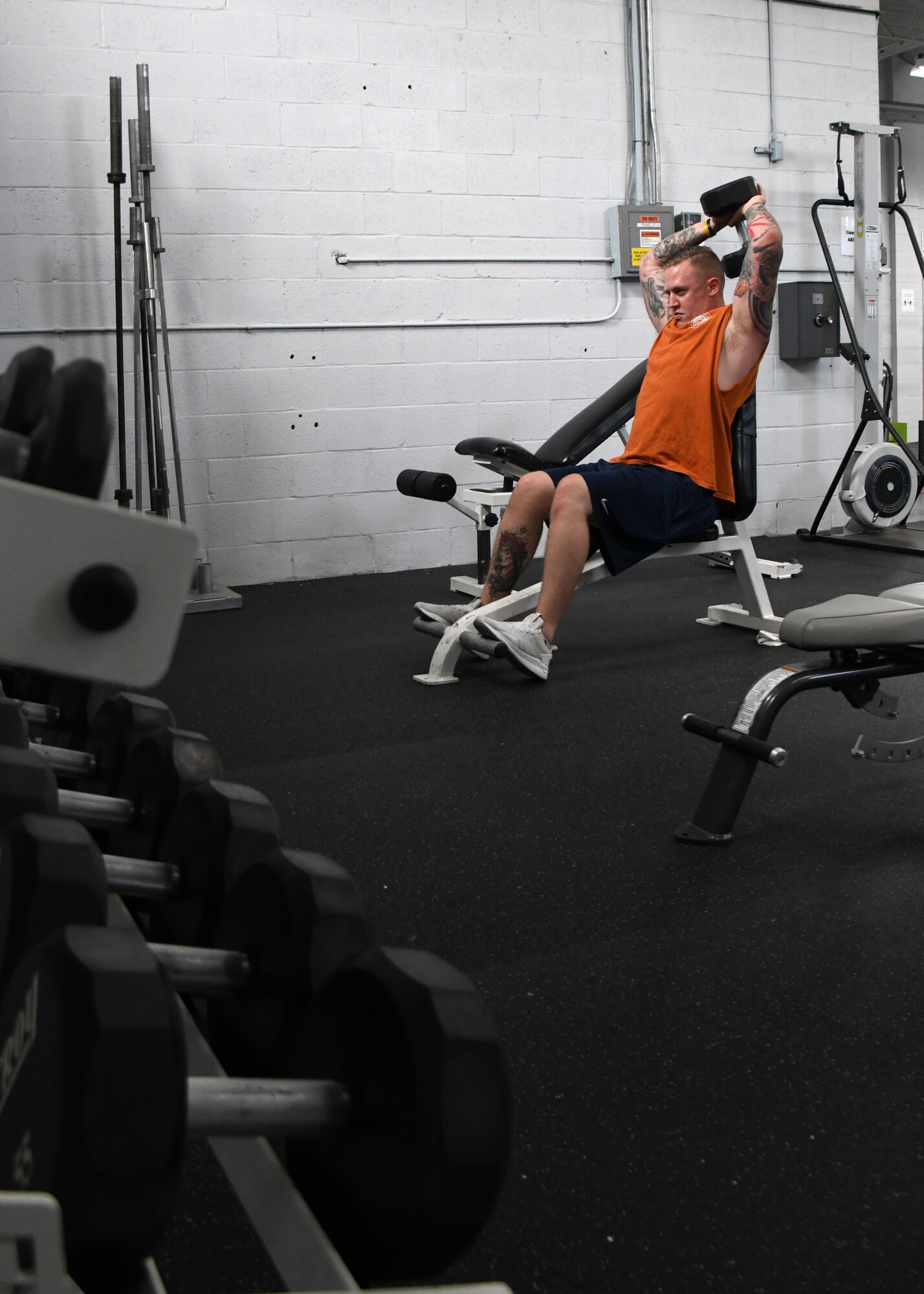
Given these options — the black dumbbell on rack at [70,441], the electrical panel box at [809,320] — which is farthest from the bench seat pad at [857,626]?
the electrical panel box at [809,320]

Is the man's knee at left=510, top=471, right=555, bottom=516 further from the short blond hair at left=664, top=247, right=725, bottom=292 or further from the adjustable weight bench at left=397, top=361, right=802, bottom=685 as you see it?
the short blond hair at left=664, top=247, right=725, bottom=292

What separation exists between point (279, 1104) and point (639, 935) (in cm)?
98

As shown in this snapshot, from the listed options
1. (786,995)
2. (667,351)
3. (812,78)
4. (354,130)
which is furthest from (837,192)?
(786,995)

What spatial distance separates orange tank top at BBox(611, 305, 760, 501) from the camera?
3.15 metres

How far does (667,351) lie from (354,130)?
2053 millimetres

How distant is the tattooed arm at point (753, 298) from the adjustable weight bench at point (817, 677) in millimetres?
1287

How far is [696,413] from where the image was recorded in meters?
3.17

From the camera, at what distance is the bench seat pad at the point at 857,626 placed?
5.98 feet

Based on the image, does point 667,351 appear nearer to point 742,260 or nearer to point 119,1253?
point 742,260

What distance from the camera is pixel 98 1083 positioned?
0.60 metres

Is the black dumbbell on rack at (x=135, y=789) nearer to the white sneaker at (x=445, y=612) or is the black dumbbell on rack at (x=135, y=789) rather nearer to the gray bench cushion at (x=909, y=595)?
the gray bench cushion at (x=909, y=595)

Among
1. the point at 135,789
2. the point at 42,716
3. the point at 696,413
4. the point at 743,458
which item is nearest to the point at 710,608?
the point at 743,458

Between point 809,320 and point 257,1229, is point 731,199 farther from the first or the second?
point 257,1229

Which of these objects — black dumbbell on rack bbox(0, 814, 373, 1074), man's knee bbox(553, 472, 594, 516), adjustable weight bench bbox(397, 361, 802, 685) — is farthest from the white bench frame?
black dumbbell on rack bbox(0, 814, 373, 1074)
